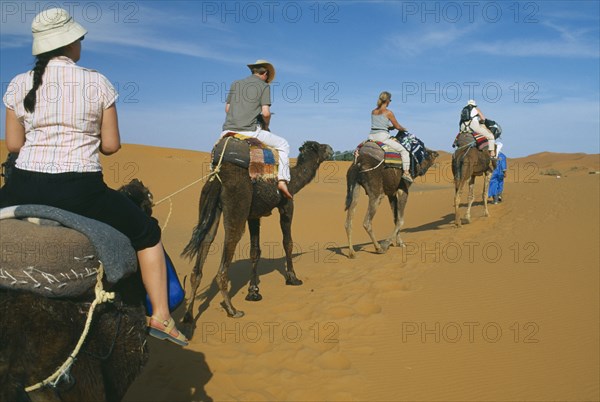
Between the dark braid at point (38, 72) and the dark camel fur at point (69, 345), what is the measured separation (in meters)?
1.14

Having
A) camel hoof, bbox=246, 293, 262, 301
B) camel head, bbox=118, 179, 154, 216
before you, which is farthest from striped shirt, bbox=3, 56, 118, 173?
camel hoof, bbox=246, 293, 262, 301

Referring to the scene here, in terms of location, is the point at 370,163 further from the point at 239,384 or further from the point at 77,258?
the point at 77,258

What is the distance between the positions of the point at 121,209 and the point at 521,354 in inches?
191

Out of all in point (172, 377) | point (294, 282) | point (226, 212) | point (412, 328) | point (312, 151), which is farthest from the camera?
point (312, 151)

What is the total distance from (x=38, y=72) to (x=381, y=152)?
8.55 metres

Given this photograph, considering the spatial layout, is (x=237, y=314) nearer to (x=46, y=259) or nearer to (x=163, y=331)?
(x=163, y=331)

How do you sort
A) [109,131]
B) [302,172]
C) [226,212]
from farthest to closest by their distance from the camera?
[302,172], [226,212], [109,131]

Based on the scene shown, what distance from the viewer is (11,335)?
257cm

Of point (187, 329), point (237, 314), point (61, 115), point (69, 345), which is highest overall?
point (61, 115)

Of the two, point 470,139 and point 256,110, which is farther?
point 470,139

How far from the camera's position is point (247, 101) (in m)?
7.16

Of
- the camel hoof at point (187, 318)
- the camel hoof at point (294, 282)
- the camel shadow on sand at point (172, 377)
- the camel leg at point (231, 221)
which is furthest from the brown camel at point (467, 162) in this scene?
the camel shadow on sand at point (172, 377)

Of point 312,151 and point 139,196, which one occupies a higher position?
point 312,151

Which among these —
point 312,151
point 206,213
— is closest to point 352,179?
point 312,151
